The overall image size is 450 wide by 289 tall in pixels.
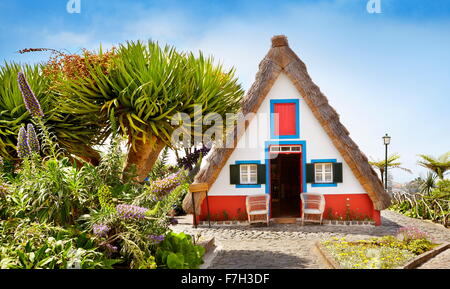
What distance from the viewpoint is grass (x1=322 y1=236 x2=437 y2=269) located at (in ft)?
20.8

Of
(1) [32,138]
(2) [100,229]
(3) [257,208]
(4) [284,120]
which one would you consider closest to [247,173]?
(3) [257,208]

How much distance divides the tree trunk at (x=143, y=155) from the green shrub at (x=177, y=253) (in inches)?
49.9

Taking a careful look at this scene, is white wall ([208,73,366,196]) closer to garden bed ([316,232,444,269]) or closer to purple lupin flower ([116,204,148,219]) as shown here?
garden bed ([316,232,444,269])

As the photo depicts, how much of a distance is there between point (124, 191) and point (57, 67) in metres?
2.65

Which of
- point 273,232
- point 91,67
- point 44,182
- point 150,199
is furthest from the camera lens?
point 273,232

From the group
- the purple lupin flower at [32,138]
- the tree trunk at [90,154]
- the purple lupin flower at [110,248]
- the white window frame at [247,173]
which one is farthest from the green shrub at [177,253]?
the white window frame at [247,173]

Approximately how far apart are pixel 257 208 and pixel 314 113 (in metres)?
3.42

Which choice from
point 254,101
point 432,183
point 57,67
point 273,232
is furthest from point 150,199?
point 432,183

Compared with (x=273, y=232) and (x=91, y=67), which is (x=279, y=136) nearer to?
(x=273, y=232)

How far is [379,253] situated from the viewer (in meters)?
7.00

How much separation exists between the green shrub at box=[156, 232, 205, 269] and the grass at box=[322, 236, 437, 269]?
2.26 m

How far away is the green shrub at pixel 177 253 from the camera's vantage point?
4992 mm

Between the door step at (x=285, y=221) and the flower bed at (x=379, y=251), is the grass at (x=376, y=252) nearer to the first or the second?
the flower bed at (x=379, y=251)

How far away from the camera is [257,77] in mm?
13094
